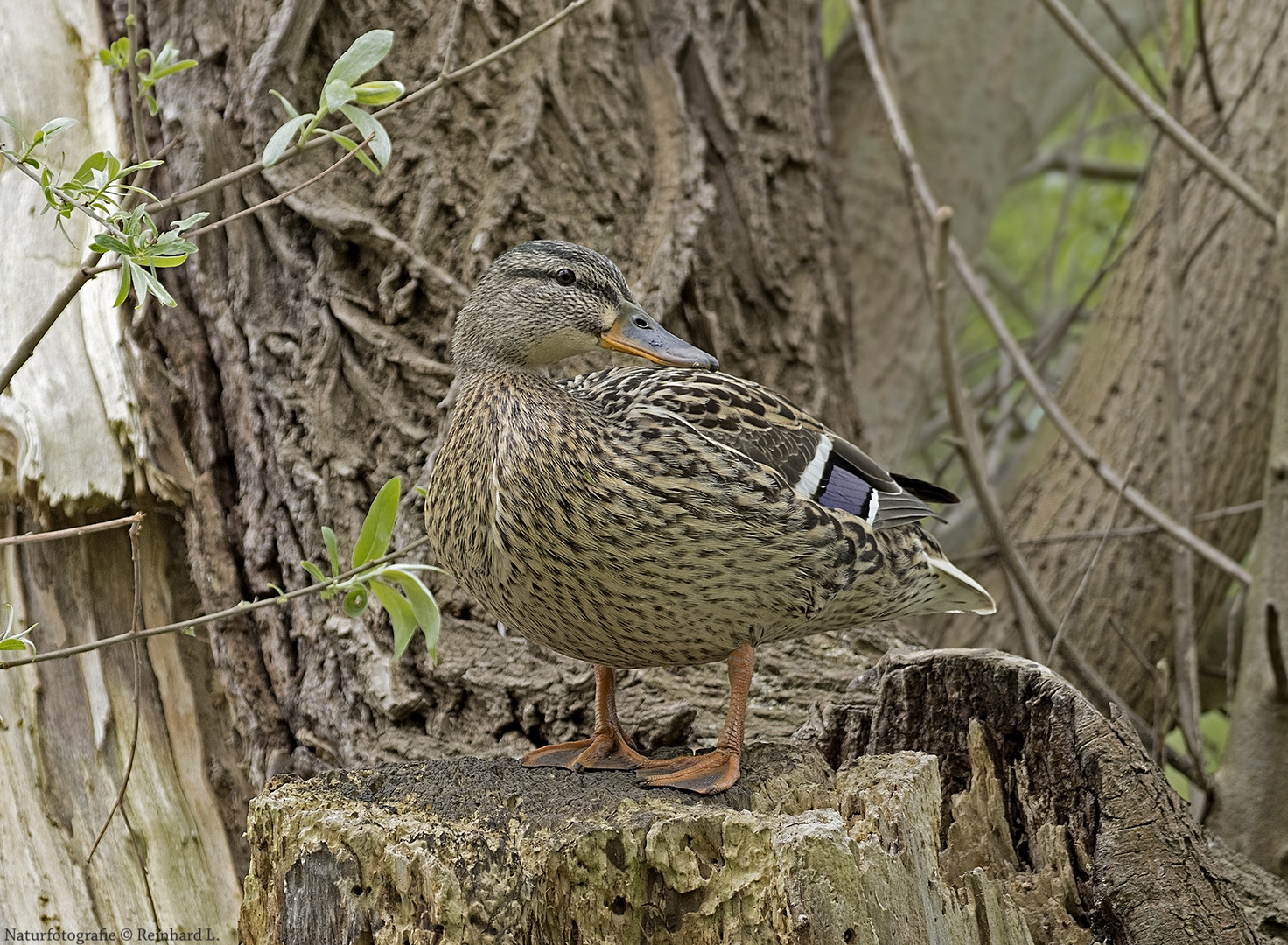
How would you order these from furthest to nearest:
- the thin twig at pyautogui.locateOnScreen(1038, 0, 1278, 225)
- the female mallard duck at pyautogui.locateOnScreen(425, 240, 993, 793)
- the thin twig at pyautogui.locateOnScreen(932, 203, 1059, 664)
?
the thin twig at pyautogui.locateOnScreen(1038, 0, 1278, 225) < the thin twig at pyautogui.locateOnScreen(932, 203, 1059, 664) < the female mallard duck at pyautogui.locateOnScreen(425, 240, 993, 793)

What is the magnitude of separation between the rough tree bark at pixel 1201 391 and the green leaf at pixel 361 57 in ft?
11.1

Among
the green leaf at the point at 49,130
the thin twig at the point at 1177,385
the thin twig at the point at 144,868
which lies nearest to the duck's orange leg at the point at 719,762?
the thin twig at the point at 144,868

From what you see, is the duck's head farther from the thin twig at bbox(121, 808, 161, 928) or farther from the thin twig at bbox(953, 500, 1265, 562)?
the thin twig at bbox(953, 500, 1265, 562)

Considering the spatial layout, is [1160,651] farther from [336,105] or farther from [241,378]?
[336,105]

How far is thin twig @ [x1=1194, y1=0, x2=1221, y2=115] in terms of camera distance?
390cm

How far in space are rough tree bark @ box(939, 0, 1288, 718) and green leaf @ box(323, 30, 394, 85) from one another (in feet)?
11.1

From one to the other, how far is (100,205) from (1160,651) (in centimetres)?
404

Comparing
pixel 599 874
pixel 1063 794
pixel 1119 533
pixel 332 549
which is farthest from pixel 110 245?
pixel 1119 533

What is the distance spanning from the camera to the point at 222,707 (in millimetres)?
3574

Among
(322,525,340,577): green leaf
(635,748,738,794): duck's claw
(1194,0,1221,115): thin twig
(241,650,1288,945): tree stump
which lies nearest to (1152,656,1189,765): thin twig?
(241,650,1288,945): tree stump

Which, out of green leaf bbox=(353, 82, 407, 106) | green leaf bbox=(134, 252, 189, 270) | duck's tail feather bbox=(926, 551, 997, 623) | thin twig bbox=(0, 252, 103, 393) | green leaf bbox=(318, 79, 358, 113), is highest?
green leaf bbox=(353, 82, 407, 106)

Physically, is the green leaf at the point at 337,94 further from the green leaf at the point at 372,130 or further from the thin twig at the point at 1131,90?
the thin twig at the point at 1131,90

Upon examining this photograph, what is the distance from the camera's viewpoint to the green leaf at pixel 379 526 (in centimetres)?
218

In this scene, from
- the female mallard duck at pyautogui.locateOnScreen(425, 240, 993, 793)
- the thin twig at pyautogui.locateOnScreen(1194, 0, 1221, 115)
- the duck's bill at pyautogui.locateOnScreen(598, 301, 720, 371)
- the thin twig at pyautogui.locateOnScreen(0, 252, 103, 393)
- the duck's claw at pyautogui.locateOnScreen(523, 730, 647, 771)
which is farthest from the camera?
the thin twig at pyautogui.locateOnScreen(1194, 0, 1221, 115)
